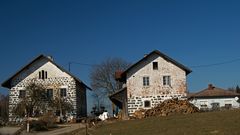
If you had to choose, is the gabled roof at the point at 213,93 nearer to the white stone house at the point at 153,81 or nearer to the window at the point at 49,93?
the white stone house at the point at 153,81

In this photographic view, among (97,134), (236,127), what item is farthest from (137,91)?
(236,127)

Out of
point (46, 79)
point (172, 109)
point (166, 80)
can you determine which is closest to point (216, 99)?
point (166, 80)

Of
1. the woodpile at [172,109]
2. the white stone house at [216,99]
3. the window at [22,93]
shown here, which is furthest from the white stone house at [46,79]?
the white stone house at [216,99]

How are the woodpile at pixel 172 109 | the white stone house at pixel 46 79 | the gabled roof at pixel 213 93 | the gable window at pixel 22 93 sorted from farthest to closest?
the gabled roof at pixel 213 93 < the white stone house at pixel 46 79 < the gable window at pixel 22 93 < the woodpile at pixel 172 109

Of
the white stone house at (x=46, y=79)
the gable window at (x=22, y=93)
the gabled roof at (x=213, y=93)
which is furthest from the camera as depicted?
the gabled roof at (x=213, y=93)

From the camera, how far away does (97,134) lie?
939 inches

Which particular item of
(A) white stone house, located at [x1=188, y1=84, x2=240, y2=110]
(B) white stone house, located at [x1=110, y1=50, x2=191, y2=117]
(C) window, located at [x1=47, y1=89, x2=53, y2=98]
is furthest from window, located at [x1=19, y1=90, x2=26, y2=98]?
(A) white stone house, located at [x1=188, y1=84, x2=240, y2=110]

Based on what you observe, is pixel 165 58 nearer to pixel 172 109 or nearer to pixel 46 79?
pixel 172 109

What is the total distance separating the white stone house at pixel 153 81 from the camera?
46625mm

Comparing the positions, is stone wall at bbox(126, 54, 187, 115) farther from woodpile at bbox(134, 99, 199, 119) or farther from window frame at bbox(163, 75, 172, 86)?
Answer: woodpile at bbox(134, 99, 199, 119)

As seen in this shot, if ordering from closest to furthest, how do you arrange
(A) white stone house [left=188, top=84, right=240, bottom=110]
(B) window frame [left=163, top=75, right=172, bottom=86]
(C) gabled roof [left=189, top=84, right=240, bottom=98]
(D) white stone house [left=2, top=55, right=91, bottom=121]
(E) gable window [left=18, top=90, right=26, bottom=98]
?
(B) window frame [left=163, top=75, right=172, bottom=86] < (E) gable window [left=18, top=90, right=26, bottom=98] < (D) white stone house [left=2, top=55, right=91, bottom=121] < (A) white stone house [left=188, top=84, right=240, bottom=110] < (C) gabled roof [left=189, top=84, right=240, bottom=98]

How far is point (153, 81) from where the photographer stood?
1848 inches

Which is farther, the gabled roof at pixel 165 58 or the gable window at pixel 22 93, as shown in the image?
the gable window at pixel 22 93

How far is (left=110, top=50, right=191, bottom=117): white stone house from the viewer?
4662 cm
